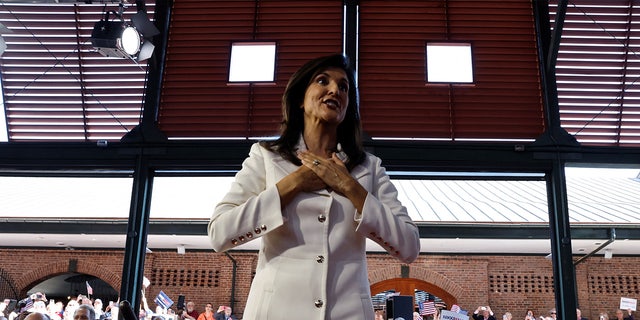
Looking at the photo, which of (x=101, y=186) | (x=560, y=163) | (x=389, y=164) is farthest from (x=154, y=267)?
(x=560, y=163)

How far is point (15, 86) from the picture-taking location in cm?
801

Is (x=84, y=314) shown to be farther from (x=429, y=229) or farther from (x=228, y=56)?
(x=429, y=229)

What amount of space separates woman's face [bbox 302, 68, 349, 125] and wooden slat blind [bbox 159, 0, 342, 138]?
6.15 meters

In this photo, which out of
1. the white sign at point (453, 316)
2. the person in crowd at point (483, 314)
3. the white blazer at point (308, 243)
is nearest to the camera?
the white blazer at point (308, 243)

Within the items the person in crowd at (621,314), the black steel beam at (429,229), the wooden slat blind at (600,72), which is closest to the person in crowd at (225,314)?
the black steel beam at (429,229)

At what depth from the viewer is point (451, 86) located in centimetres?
758

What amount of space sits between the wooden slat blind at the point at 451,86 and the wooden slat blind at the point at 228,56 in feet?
2.06

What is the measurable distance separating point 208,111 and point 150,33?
4.12 feet

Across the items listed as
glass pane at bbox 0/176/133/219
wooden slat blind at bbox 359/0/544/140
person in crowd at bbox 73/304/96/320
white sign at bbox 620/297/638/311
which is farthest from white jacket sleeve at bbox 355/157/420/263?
white sign at bbox 620/297/638/311

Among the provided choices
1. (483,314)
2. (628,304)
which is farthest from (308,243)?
(628,304)

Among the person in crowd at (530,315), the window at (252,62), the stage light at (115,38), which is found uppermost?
the window at (252,62)

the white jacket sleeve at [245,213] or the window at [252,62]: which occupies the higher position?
the window at [252,62]

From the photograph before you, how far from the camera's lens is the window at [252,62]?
764 centimetres

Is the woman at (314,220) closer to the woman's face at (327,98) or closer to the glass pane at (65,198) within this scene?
the woman's face at (327,98)
